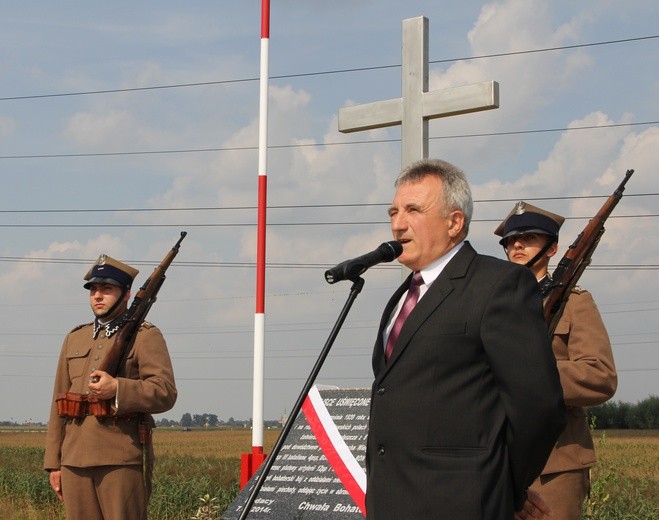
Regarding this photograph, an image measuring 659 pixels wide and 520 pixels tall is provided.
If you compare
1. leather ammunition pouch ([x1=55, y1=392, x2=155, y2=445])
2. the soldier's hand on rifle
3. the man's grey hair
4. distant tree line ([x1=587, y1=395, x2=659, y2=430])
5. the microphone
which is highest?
the man's grey hair

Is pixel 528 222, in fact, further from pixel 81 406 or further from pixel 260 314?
pixel 260 314

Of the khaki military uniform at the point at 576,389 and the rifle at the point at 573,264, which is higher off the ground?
the rifle at the point at 573,264

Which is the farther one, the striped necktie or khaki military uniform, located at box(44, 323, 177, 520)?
khaki military uniform, located at box(44, 323, 177, 520)

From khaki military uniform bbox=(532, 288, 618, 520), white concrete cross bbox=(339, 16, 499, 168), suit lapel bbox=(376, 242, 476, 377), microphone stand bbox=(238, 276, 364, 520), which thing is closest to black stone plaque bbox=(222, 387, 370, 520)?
khaki military uniform bbox=(532, 288, 618, 520)

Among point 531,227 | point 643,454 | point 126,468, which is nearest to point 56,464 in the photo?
point 126,468

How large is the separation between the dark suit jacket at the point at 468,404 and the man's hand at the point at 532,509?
79mm

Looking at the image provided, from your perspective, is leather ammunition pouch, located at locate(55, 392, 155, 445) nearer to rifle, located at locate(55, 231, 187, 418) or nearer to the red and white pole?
rifle, located at locate(55, 231, 187, 418)

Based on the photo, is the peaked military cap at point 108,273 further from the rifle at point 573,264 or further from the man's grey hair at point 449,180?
the man's grey hair at point 449,180

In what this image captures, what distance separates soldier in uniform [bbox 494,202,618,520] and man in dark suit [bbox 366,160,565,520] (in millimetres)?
1675

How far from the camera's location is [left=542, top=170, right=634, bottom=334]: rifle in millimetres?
5227

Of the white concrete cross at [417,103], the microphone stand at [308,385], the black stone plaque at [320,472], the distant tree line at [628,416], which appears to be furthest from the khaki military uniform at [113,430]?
the distant tree line at [628,416]

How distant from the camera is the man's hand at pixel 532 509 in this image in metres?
3.40

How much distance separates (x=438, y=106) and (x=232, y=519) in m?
3.28

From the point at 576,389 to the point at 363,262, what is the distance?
1911mm
